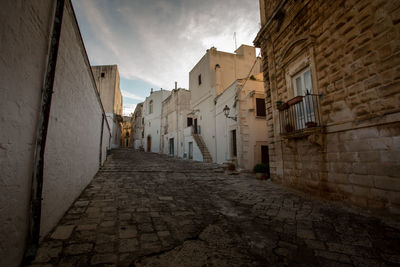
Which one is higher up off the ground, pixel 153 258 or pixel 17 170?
pixel 17 170

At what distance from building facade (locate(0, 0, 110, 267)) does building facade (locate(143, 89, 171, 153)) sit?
22793mm

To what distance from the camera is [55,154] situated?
2.76 m

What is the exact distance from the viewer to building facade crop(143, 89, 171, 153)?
26.1 metres

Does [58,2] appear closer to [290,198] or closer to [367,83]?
[367,83]

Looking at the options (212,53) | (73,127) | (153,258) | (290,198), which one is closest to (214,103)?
(212,53)

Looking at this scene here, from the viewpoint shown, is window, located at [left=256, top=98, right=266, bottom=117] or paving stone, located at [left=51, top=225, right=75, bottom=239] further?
window, located at [left=256, top=98, right=266, bottom=117]

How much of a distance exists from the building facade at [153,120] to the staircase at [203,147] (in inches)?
410

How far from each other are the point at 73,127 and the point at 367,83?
615 cm

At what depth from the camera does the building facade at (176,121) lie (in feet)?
65.7

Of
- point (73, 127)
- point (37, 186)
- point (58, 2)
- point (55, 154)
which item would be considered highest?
point (58, 2)

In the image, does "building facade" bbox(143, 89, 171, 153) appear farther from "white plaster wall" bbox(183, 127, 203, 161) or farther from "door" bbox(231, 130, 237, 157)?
"door" bbox(231, 130, 237, 157)

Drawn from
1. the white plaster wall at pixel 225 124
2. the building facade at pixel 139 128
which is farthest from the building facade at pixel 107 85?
the white plaster wall at pixel 225 124

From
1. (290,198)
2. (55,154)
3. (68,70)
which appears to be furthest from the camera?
(290,198)

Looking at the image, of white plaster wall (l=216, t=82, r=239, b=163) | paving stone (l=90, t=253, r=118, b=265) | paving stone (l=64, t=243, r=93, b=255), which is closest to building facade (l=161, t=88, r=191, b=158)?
white plaster wall (l=216, t=82, r=239, b=163)
